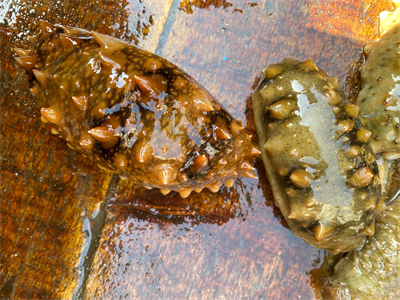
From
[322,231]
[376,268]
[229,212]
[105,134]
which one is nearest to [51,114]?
[105,134]

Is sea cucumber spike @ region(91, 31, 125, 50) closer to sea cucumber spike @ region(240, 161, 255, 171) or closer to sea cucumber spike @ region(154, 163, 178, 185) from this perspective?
sea cucumber spike @ region(154, 163, 178, 185)

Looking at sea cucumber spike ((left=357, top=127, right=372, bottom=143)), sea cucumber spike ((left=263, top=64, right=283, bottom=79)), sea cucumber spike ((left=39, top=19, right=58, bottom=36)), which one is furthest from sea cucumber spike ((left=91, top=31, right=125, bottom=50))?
sea cucumber spike ((left=357, top=127, right=372, bottom=143))

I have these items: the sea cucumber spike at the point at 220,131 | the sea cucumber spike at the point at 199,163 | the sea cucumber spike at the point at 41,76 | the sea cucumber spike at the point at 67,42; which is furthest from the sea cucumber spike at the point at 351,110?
the sea cucumber spike at the point at 41,76

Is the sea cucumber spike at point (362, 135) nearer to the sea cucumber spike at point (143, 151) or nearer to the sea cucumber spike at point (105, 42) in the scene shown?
the sea cucumber spike at point (143, 151)

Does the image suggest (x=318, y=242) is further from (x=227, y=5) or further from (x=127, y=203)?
(x=227, y=5)

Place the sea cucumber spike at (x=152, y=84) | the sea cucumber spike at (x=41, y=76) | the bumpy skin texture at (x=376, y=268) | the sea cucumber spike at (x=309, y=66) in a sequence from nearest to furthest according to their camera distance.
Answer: the sea cucumber spike at (x=152, y=84)
the sea cucumber spike at (x=41, y=76)
the sea cucumber spike at (x=309, y=66)
the bumpy skin texture at (x=376, y=268)
